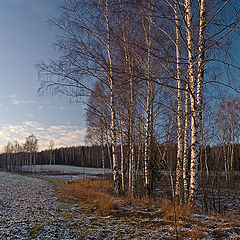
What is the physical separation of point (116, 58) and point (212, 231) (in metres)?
7.68

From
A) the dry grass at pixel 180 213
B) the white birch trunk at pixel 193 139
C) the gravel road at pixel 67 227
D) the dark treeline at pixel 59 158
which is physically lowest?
the dark treeline at pixel 59 158

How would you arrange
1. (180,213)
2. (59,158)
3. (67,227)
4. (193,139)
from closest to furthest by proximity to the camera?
1. (67,227)
2. (180,213)
3. (193,139)
4. (59,158)

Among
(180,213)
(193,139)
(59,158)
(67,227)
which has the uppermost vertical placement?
(193,139)

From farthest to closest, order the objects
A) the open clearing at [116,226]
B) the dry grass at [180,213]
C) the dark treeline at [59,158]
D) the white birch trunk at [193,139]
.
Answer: the dark treeline at [59,158] → the white birch trunk at [193,139] → the dry grass at [180,213] → the open clearing at [116,226]

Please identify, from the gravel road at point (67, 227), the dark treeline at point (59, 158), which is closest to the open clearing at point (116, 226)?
the gravel road at point (67, 227)

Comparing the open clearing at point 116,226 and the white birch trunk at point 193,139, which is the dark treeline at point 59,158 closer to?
the open clearing at point 116,226

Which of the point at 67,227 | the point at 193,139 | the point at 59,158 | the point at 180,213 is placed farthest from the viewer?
the point at 59,158

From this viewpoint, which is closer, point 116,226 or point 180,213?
point 116,226

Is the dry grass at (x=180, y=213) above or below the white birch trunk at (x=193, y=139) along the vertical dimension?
below

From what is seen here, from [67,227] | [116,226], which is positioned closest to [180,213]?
[116,226]

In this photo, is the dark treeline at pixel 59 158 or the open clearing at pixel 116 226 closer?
the open clearing at pixel 116 226

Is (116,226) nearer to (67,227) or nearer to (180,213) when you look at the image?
(67,227)

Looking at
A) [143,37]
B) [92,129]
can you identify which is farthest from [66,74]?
[92,129]

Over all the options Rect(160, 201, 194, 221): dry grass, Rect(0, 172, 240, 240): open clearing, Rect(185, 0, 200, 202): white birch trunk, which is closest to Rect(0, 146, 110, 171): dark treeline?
Rect(0, 172, 240, 240): open clearing
